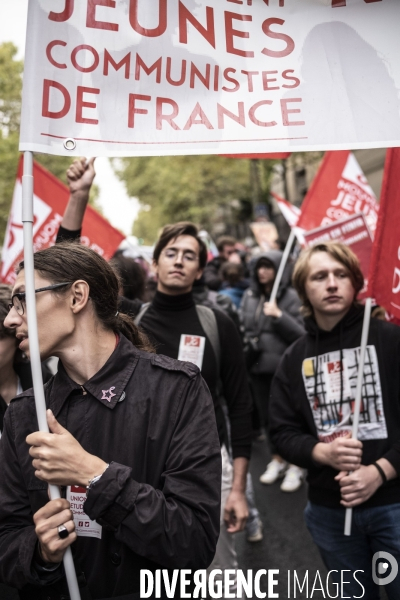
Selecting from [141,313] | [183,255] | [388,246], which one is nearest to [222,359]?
[141,313]

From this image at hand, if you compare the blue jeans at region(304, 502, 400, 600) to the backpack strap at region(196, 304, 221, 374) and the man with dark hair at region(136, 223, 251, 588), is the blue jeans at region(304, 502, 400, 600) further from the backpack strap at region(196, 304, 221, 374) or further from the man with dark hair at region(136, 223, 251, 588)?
the backpack strap at region(196, 304, 221, 374)

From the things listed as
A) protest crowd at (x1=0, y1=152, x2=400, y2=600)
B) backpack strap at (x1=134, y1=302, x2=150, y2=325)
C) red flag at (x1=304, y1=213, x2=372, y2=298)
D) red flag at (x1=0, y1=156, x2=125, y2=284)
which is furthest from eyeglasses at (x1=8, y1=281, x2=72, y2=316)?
red flag at (x1=0, y1=156, x2=125, y2=284)

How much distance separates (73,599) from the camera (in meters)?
1.58

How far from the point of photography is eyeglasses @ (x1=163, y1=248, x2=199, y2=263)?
137 inches

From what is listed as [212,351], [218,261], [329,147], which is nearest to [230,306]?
[212,351]

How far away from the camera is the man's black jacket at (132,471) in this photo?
5.20 ft

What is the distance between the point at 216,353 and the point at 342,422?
2.50 feet

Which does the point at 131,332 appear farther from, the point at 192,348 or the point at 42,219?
the point at 42,219

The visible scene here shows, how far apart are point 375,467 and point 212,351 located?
1031mm

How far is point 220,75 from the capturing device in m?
2.02

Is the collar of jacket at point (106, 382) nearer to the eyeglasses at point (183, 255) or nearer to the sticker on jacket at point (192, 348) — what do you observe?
the sticker on jacket at point (192, 348)

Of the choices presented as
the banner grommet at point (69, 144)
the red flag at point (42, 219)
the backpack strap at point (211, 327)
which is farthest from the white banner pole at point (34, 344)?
the red flag at point (42, 219)

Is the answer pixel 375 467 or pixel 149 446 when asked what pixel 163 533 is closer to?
pixel 149 446

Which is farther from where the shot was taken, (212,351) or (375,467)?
(212,351)
